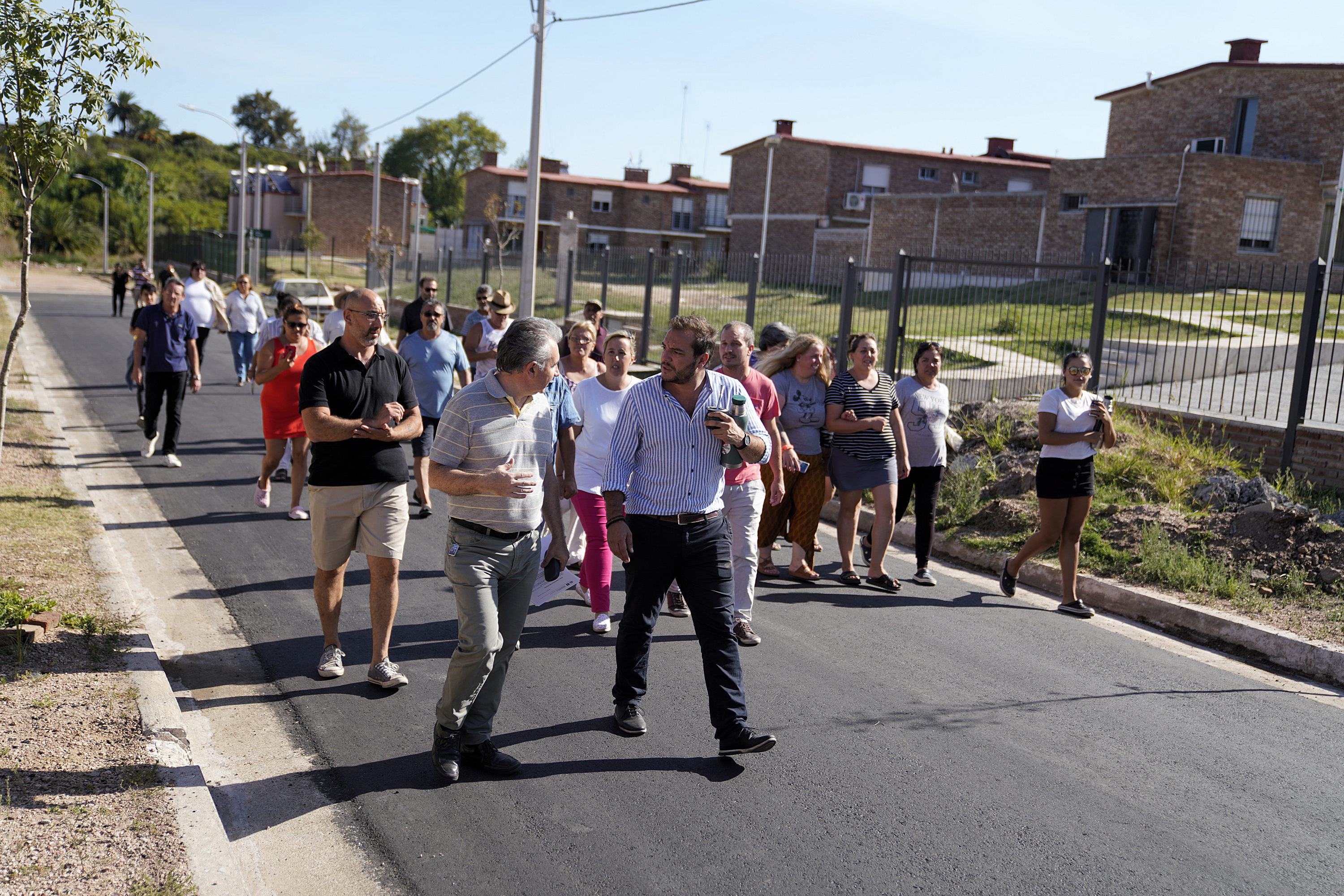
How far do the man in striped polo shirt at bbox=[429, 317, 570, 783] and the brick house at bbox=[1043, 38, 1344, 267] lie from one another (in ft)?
94.4

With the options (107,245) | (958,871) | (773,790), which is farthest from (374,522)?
(107,245)

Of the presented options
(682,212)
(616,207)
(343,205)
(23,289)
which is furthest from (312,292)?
(343,205)

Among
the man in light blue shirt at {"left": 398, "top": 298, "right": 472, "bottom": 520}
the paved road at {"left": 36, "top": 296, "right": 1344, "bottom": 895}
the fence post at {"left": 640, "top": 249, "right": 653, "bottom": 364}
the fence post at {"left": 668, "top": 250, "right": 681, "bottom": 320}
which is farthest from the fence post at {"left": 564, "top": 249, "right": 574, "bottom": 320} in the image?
the paved road at {"left": 36, "top": 296, "right": 1344, "bottom": 895}

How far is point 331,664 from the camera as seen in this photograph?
563cm

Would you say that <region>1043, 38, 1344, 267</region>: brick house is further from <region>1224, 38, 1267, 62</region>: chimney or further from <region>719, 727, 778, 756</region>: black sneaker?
<region>719, 727, 778, 756</region>: black sneaker

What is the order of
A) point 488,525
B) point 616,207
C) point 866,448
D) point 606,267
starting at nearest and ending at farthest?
point 488,525 < point 866,448 < point 606,267 < point 616,207

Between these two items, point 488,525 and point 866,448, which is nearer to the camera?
point 488,525

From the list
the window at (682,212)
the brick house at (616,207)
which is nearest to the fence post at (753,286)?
the brick house at (616,207)

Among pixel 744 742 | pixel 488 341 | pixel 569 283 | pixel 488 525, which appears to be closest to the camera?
pixel 488 525

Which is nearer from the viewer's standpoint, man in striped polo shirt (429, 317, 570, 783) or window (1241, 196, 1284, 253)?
man in striped polo shirt (429, 317, 570, 783)

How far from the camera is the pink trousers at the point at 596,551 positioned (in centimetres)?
649

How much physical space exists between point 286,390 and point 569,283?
14728 millimetres

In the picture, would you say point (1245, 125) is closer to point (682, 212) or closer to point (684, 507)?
point (684, 507)

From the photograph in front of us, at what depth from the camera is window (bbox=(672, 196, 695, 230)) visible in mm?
69125
